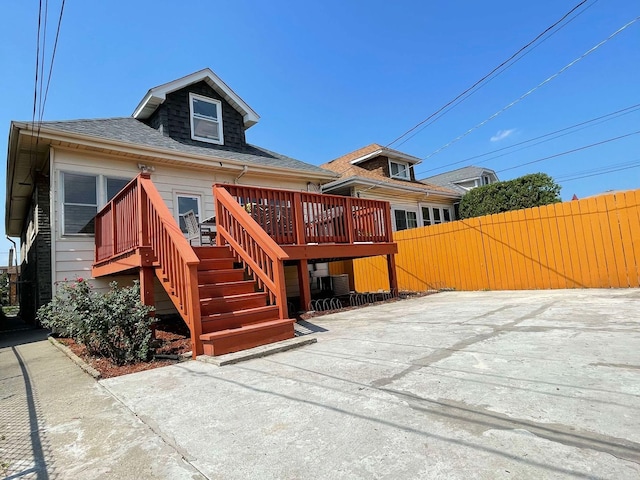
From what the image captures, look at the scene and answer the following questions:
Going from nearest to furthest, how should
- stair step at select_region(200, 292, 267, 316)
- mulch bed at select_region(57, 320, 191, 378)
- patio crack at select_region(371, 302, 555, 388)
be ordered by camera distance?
patio crack at select_region(371, 302, 555, 388) < mulch bed at select_region(57, 320, 191, 378) < stair step at select_region(200, 292, 267, 316)

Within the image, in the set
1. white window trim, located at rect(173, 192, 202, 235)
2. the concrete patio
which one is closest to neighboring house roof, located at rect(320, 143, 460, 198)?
white window trim, located at rect(173, 192, 202, 235)

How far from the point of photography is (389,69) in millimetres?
13117

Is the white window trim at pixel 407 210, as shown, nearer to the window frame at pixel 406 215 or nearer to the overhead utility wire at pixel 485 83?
the window frame at pixel 406 215

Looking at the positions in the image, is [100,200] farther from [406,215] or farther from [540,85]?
[406,215]

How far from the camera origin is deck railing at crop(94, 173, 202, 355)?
153 inches

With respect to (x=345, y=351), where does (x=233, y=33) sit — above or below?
above

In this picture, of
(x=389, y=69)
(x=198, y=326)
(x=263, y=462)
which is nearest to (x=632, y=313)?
(x=263, y=462)

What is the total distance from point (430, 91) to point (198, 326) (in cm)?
1366

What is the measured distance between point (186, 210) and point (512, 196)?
45.1ft

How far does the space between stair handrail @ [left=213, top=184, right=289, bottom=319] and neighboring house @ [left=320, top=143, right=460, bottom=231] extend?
698cm

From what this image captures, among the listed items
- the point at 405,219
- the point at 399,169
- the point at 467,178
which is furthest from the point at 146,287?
the point at 467,178

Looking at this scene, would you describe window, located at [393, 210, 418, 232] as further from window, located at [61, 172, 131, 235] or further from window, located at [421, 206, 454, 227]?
window, located at [61, 172, 131, 235]

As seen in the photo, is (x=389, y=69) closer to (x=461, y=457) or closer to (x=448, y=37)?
(x=448, y=37)

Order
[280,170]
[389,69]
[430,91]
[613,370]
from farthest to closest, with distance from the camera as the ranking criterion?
1. [430,91]
2. [389,69]
3. [280,170]
4. [613,370]
